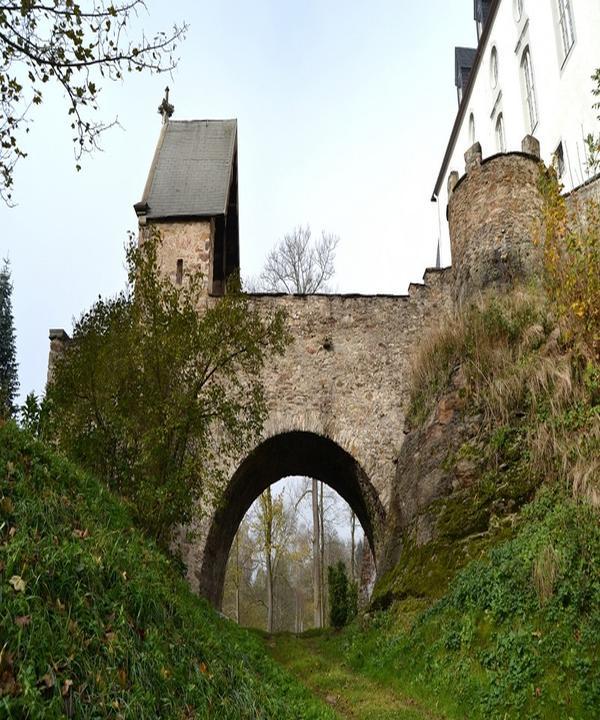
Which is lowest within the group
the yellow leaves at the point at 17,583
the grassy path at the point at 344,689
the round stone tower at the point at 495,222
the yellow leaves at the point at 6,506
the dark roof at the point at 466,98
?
the grassy path at the point at 344,689

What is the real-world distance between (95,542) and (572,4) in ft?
60.9

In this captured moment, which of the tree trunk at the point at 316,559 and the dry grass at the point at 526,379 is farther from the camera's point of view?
the tree trunk at the point at 316,559

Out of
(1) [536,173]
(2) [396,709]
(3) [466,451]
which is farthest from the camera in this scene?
(1) [536,173]

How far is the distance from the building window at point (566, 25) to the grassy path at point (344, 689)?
16023 mm

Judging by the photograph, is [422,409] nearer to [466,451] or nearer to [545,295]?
[466,451]

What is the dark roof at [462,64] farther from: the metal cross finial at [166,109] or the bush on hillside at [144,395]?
the bush on hillside at [144,395]

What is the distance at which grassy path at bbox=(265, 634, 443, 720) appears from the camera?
5.45 meters

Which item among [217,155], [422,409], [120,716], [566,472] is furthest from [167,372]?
[217,155]

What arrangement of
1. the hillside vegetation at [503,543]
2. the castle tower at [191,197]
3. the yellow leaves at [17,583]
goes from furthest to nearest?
the castle tower at [191,197] < the hillside vegetation at [503,543] < the yellow leaves at [17,583]

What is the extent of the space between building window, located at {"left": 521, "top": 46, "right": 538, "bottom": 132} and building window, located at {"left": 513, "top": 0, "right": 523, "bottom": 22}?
1367 millimetres

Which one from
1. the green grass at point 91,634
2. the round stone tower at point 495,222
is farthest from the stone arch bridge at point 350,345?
the green grass at point 91,634

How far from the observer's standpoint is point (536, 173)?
12.6m

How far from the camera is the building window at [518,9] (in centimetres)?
2153

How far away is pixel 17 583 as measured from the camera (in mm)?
3369
